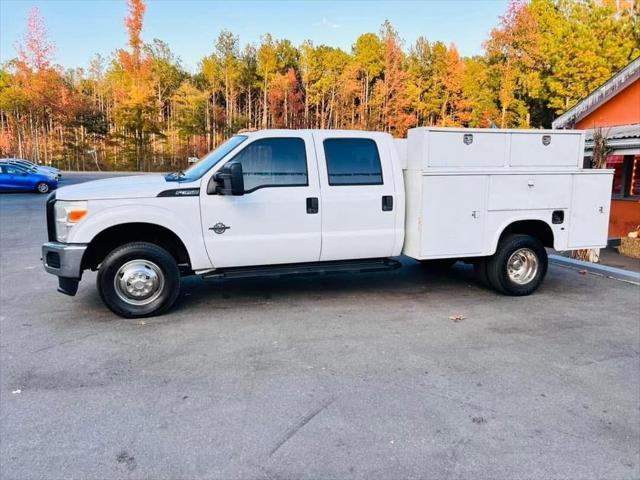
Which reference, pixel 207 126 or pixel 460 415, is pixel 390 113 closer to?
pixel 207 126

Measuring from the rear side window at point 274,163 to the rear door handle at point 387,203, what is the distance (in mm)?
995

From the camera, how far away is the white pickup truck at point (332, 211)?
18.5 feet

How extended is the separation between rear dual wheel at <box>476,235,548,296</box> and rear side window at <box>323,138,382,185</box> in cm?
197

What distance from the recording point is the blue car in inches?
992

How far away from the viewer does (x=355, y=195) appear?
6.23m

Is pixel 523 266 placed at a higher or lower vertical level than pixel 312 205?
lower

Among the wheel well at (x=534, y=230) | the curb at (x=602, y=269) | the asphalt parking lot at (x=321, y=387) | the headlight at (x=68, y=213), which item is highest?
the headlight at (x=68, y=213)

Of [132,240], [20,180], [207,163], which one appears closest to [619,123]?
[207,163]

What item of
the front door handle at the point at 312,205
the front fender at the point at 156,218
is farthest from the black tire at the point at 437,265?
the front fender at the point at 156,218

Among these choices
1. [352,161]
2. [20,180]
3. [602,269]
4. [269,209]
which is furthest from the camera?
[20,180]

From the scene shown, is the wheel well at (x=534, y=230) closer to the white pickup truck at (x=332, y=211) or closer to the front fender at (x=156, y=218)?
the white pickup truck at (x=332, y=211)

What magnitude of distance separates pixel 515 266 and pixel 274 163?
3622 mm

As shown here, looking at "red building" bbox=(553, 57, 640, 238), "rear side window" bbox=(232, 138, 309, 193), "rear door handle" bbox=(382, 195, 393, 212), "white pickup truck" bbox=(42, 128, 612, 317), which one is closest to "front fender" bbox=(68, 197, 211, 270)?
"white pickup truck" bbox=(42, 128, 612, 317)

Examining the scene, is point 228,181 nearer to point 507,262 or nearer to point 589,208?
point 507,262
